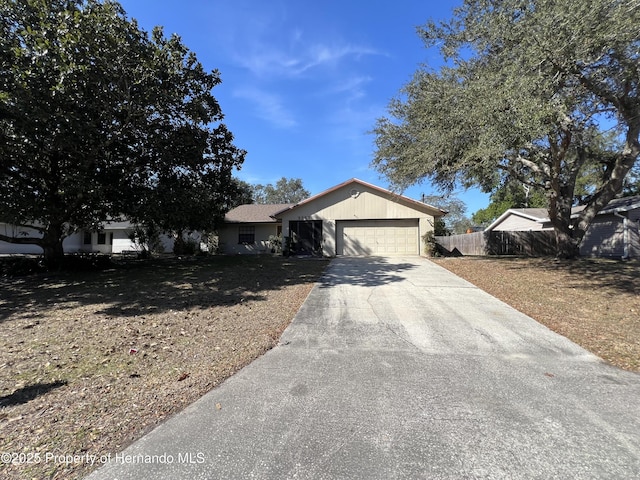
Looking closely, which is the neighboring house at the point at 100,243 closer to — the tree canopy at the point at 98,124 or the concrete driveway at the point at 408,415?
the tree canopy at the point at 98,124

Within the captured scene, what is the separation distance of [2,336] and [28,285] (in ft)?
19.5

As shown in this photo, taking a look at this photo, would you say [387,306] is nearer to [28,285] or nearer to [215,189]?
[215,189]

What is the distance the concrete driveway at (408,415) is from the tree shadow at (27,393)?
5.24 feet

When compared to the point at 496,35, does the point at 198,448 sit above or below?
below

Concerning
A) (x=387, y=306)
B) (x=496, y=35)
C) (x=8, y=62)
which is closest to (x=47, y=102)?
(x=8, y=62)

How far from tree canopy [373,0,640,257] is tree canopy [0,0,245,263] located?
7448 millimetres

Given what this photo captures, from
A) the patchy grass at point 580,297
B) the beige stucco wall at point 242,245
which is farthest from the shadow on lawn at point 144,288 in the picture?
the beige stucco wall at point 242,245

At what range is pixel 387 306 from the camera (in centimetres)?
741

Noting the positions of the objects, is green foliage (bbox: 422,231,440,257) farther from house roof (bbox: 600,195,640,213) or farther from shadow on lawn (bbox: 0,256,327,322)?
house roof (bbox: 600,195,640,213)

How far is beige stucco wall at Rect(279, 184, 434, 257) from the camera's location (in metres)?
18.6

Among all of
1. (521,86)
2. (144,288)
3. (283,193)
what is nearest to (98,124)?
(144,288)

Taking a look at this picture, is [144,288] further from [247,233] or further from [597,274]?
[247,233]

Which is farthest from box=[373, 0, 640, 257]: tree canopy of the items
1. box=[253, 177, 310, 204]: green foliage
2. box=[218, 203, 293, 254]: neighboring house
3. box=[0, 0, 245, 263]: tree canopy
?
box=[253, 177, 310, 204]: green foliage

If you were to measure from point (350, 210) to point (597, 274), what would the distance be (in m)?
11.3
